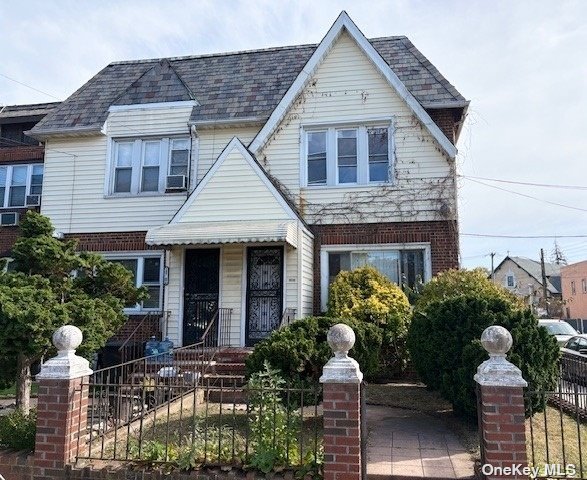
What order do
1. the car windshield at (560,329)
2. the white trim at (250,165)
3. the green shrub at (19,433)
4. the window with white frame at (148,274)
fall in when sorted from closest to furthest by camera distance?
the green shrub at (19,433) < the white trim at (250,165) < the window with white frame at (148,274) < the car windshield at (560,329)

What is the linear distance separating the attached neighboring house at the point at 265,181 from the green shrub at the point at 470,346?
4.35 meters

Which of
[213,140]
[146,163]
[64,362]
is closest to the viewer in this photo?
[64,362]

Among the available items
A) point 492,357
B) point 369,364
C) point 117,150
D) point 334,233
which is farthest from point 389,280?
point 117,150

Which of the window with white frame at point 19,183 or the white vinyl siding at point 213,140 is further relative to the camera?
the window with white frame at point 19,183

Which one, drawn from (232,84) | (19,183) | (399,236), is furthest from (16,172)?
(399,236)

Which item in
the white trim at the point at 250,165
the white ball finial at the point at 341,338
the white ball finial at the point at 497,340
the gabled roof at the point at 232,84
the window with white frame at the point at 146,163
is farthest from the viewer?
the window with white frame at the point at 146,163

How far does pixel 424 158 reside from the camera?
12.0 meters

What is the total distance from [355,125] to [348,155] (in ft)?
2.49

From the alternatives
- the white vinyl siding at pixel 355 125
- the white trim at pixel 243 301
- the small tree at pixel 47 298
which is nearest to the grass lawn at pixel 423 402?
the white trim at pixel 243 301

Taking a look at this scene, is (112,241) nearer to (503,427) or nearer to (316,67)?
(316,67)

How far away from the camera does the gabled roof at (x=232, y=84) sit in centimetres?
1298

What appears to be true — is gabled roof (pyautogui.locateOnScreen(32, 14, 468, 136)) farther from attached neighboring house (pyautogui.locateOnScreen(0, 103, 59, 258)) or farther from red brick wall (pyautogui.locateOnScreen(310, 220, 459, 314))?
red brick wall (pyautogui.locateOnScreen(310, 220, 459, 314))

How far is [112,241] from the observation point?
13242 mm

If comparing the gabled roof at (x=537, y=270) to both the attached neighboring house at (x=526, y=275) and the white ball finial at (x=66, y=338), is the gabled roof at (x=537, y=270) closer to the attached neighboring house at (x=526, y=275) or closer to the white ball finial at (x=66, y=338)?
the attached neighboring house at (x=526, y=275)
